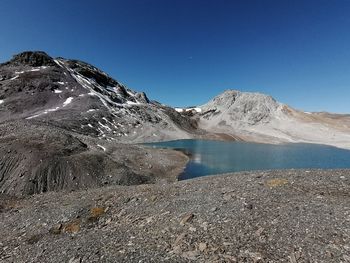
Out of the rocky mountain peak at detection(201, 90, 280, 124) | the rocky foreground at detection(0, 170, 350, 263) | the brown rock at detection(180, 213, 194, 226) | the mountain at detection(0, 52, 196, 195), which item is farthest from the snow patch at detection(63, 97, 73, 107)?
the rocky mountain peak at detection(201, 90, 280, 124)

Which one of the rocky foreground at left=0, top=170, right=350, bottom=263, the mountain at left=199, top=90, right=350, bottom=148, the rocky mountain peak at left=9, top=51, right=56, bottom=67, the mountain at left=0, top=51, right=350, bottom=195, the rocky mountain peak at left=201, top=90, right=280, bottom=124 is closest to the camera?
the rocky foreground at left=0, top=170, right=350, bottom=263

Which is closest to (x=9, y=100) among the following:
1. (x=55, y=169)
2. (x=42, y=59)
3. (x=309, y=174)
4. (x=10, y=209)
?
(x=42, y=59)

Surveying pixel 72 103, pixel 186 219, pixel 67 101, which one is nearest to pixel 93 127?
pixel 72 103

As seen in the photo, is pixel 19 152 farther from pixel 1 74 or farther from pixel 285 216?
pixel 1 74

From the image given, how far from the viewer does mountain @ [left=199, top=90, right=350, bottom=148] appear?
132875 millimetres

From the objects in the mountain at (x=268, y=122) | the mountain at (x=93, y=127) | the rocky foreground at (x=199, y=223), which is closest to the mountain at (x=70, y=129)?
the mountain at (x=93, y=127)

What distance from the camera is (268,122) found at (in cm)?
16050

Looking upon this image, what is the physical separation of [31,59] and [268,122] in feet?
435

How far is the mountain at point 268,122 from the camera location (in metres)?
133

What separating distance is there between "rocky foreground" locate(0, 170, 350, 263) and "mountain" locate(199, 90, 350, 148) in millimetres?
109822

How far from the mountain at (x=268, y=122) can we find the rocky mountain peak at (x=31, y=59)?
3882 inches

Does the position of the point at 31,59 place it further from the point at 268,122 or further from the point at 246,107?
the point at 268,122

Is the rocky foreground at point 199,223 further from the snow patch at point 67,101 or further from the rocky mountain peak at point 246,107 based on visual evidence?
the rocky mountain peak at point 246,107

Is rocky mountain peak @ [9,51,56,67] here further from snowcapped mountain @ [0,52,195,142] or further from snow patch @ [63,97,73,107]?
snow patch @ [63,97,73,107]
